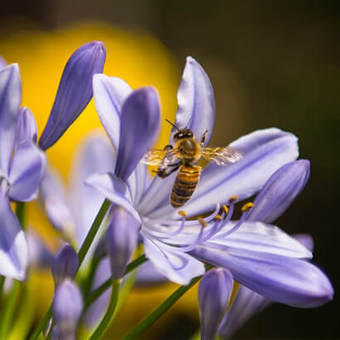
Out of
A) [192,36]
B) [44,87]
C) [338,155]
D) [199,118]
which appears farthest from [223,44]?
[199,118]

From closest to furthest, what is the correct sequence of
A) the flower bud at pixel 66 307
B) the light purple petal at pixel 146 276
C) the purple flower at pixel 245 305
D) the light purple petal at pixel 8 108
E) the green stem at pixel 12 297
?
the flower bud at pixel 66 307, the light purple petal at pixel 8 108, the green stem at pixel 12 297, the purple flower at pixel 245 305, the light purple petal at pixel 146 276

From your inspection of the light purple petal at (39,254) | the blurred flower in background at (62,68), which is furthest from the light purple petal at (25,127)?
the blurred flower in background at (62,68)

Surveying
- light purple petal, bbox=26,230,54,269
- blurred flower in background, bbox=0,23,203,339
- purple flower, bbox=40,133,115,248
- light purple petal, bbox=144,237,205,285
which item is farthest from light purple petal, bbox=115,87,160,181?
blurred flower in background, bbox=0,23,203,339

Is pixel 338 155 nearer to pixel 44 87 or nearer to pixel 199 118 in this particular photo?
pixel 44 87

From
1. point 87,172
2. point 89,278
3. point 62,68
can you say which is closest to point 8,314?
point 89,278

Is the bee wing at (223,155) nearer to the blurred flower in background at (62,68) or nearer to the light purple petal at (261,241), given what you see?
the light purple petal at (261,241)

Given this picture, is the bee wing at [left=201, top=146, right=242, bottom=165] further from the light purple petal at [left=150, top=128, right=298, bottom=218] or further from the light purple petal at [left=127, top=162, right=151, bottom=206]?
the light purple petal at [left=127, top=162, right=151, bottom=206]
